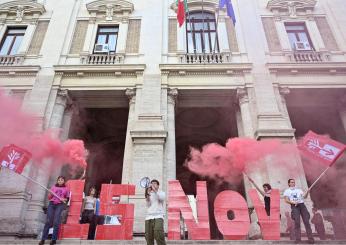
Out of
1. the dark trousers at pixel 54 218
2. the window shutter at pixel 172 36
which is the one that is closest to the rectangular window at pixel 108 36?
the window shutter at pixel 172 36

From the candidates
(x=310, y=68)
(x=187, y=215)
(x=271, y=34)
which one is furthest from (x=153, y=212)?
(x=271, y=34)

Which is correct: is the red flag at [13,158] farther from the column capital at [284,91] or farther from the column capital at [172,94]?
the column capital at [284,91]

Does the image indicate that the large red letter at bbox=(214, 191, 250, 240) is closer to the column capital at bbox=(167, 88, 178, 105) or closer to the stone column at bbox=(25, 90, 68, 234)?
the column capital at bbox=(167, 88, 178, 105)

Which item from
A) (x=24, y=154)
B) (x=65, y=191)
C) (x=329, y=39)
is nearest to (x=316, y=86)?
(x=329, y=39)

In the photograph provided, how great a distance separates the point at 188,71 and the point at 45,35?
7.62 meters

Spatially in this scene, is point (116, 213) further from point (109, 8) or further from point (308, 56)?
point (109, 8)

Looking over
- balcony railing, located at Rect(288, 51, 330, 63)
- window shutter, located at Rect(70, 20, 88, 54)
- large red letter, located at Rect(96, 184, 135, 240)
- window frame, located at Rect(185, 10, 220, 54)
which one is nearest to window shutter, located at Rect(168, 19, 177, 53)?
window frame, located at Rect(185, 10, 220, 54)

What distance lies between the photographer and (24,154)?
941 cm

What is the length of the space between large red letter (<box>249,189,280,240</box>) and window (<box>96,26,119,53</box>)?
33.6 feet

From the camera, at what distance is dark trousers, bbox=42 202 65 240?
7.55 meters

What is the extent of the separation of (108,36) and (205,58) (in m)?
5.28

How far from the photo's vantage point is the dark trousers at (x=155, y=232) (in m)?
5.89

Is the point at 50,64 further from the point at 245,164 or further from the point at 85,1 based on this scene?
the point at 245,164

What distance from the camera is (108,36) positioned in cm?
1562
